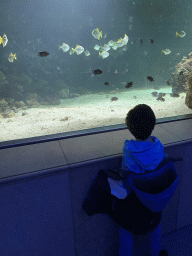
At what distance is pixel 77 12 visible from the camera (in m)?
23.0

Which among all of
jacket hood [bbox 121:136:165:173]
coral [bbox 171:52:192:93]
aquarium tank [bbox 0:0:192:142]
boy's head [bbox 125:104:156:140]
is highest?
aquarium tank [bbox 0:0:192:142]

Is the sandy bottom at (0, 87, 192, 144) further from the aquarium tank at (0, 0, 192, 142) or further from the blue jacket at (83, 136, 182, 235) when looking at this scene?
the aquarium tank at (0, 0, 192, 142)

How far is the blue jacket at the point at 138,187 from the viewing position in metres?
1.34

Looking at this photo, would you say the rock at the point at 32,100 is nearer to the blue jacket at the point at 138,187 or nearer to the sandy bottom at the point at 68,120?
the sandy bottom at the point at 68,120

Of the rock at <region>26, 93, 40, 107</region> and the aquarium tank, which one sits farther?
the aquarium tank

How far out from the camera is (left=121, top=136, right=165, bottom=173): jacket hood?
52.7 inches

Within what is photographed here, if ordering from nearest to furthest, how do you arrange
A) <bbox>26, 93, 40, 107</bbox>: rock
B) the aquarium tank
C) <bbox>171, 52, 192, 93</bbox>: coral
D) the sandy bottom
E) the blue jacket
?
the blue jacket < the sandy bottom < <bbox>171, 52, 192, 93</bbox>: coral < <bbox>26, 93, 40, 107</bbox>: rock < the aquarium tank

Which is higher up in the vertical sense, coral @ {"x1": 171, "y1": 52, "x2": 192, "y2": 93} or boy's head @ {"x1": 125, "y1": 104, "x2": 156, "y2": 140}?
coral @ {"x1": 171, "y1": 52, "x2": 192, "y2": 93}

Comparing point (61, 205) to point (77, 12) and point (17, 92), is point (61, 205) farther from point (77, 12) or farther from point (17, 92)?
point (77, 12)

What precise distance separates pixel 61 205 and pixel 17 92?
11.7 m

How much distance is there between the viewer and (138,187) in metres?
1.34

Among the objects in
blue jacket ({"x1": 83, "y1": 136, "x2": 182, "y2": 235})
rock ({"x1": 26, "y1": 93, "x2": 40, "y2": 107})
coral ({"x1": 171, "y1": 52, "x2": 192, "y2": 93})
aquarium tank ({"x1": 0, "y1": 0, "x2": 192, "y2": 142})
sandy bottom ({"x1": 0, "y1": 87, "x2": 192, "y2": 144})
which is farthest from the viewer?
aquarium tank ({"x1": 0, "y1": 0, "x2": 192, "y2": 142})

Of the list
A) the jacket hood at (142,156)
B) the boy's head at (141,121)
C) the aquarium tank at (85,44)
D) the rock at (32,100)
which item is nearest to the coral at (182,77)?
the aquarium tank at (85,44)

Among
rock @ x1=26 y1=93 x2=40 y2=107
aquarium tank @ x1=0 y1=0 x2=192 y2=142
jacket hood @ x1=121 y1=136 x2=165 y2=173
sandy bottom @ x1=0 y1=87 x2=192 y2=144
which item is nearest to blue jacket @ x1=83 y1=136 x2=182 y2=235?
jacket hood @ x1=121 y1=136 x2=165 y2=173
